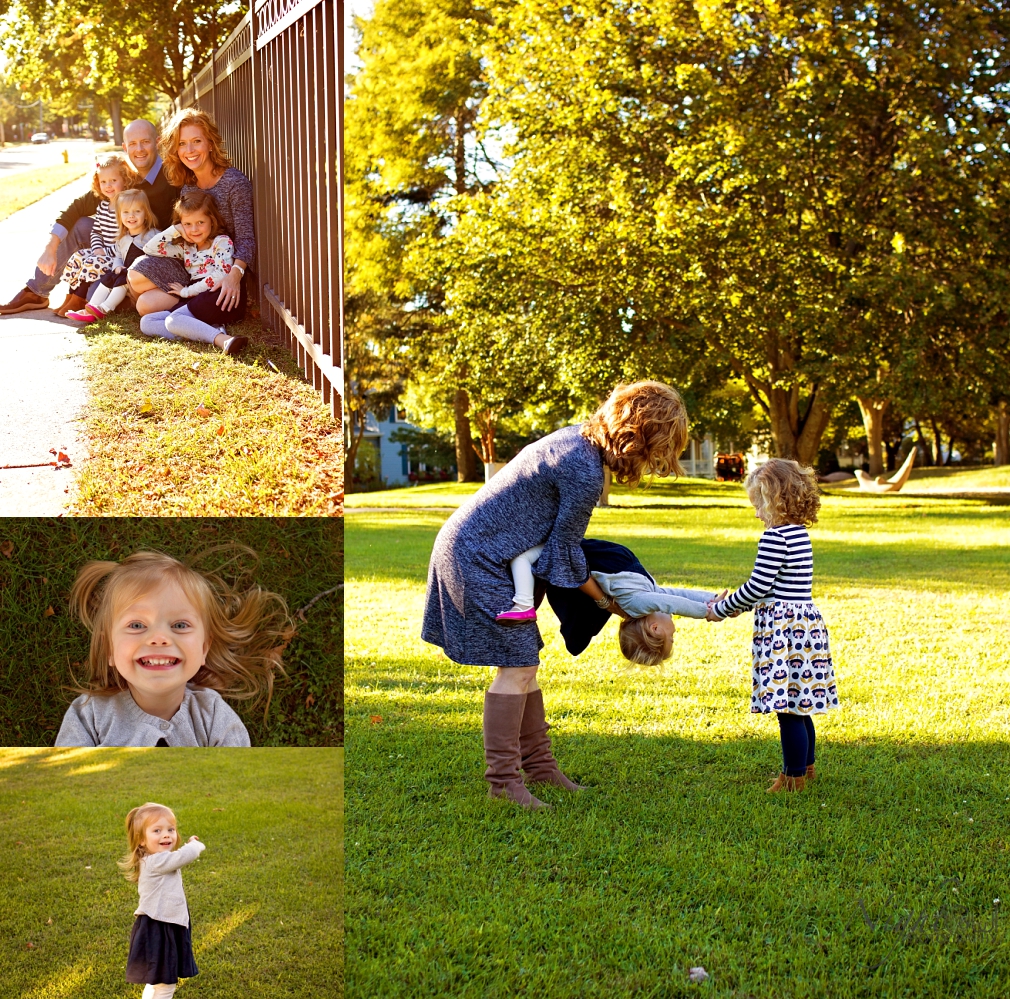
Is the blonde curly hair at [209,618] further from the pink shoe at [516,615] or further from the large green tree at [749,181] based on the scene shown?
the large green tree at [749,181]

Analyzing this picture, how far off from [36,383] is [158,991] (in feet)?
5.47

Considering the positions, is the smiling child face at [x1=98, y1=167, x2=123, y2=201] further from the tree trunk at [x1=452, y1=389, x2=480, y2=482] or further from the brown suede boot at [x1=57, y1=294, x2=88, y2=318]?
the tree trunk at [x1=452, y1=389, x2=480, y2=482]

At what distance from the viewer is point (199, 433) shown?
2.70 m

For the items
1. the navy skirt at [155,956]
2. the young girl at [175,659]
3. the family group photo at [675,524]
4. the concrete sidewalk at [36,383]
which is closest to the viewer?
the concrete sidewalk at [36,383]

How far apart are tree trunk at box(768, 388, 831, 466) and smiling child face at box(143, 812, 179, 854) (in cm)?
1915

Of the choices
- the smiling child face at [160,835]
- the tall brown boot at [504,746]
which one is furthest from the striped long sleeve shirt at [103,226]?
the tall brown boot at [504,746]

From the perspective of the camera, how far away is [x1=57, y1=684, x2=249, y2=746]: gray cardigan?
2949mm

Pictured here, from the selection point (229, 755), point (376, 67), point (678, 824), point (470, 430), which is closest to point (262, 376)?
point (229, 755)

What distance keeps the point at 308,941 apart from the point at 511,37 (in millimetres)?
19842

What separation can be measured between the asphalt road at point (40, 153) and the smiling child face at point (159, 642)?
1073mm

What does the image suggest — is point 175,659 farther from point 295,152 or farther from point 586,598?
point 586,598

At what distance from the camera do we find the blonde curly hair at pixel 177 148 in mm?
2756

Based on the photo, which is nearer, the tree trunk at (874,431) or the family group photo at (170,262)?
the family group photo at (170,262)

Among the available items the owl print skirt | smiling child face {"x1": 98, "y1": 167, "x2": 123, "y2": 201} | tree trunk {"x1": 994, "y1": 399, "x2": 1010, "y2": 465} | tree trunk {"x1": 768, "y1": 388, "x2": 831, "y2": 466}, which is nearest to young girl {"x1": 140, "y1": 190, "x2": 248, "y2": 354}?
smiling child face {"x1": 98, "y1": 167, "x2": 123, "y2": 201}
